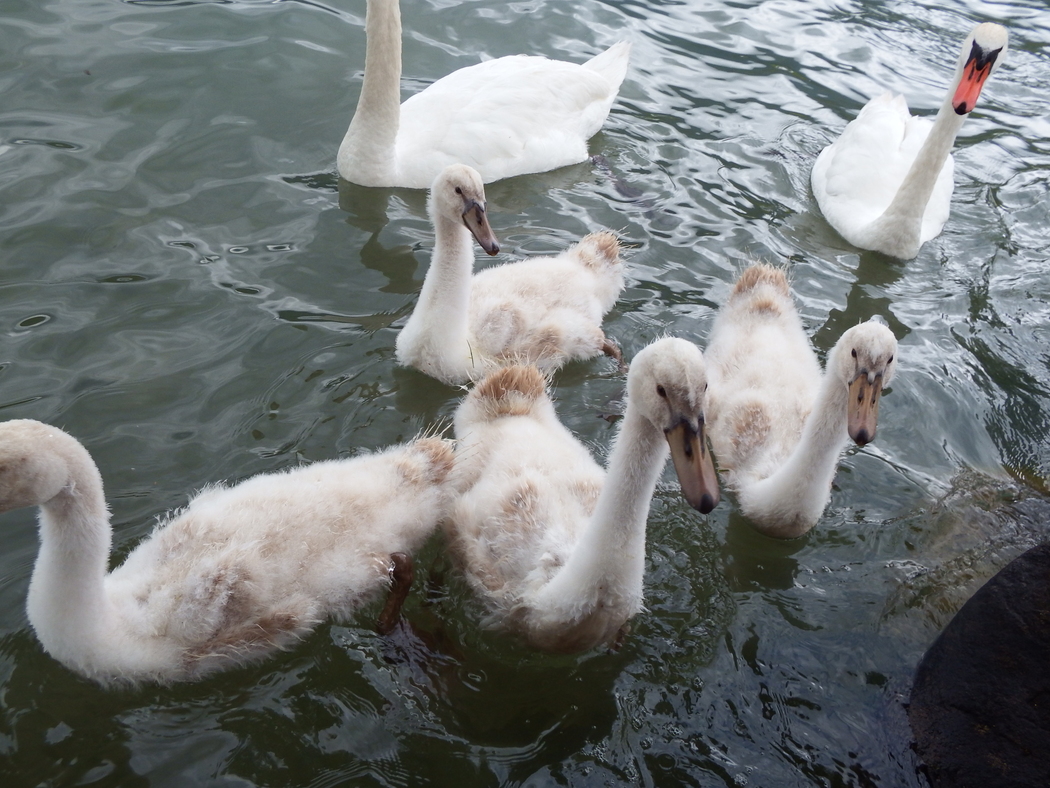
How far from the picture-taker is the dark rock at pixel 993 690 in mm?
3514

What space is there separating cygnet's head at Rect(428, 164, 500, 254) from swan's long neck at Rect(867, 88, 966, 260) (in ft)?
11.2

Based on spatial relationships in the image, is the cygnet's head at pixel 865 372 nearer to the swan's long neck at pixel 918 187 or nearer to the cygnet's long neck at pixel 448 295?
the cygnet's long neck at pixel 448 295

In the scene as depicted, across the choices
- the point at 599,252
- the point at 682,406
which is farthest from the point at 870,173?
the point at 682,406

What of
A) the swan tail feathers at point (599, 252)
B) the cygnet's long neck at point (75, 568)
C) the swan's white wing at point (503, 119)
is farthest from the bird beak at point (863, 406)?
the swan's white wing at point (503, 119)

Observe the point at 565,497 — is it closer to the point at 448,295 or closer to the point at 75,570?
the point at 448,295

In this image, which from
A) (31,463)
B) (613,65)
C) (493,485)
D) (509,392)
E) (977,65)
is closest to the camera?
(31,463)

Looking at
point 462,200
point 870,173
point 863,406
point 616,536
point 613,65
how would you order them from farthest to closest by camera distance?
point 613,65 → point 870,173 → point 462,200 → point 863,406 → point 616,536

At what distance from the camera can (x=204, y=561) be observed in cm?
365

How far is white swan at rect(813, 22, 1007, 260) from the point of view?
672cm

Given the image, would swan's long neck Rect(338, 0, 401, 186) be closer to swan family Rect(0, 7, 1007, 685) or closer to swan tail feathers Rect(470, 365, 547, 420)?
swan family Rect(0, 7, 1007, 685)

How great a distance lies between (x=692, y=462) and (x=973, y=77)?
483 cm

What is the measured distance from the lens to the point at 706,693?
13.0ft

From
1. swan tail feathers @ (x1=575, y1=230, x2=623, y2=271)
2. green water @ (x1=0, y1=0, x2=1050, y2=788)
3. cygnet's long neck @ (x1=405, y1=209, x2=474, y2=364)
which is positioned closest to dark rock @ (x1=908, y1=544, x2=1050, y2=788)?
green water @ (x1=0, y1=0, x2=1050, y2=788)

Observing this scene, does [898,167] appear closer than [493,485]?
No
